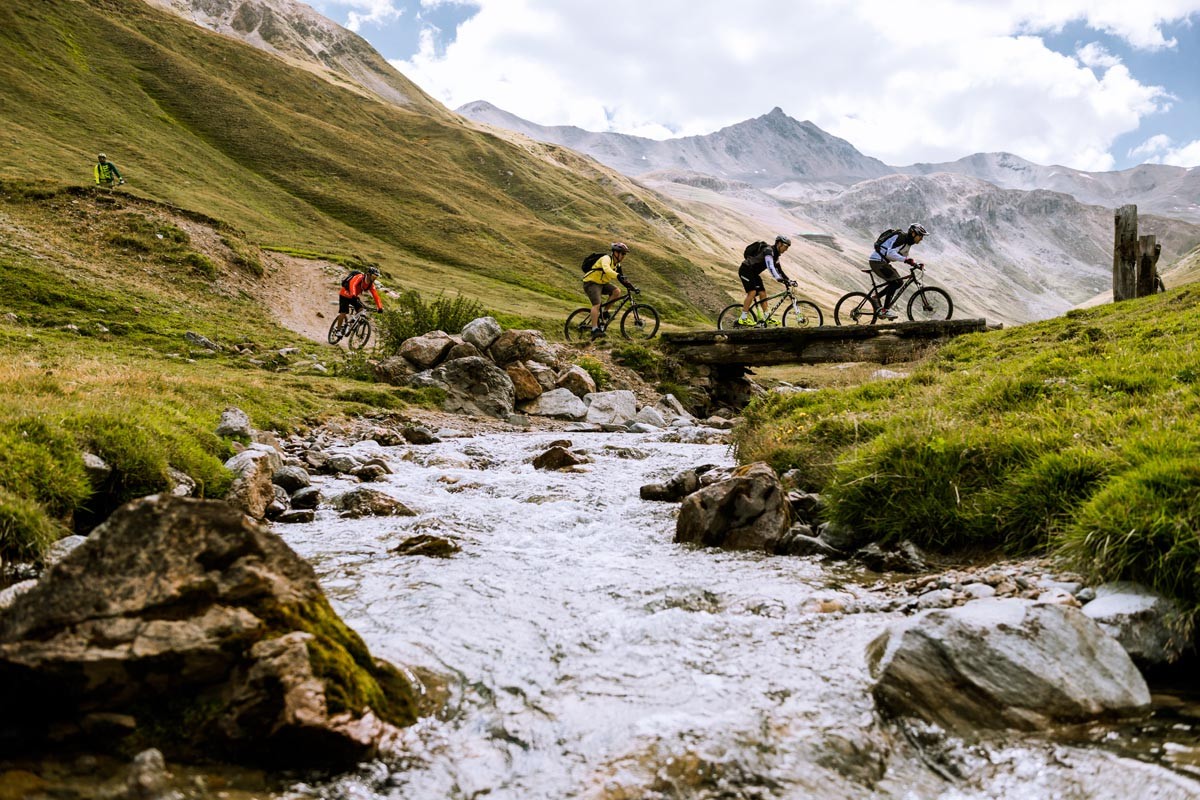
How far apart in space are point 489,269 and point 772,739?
3083 inches

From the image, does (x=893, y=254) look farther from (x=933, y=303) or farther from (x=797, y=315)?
(x=797, y=315)

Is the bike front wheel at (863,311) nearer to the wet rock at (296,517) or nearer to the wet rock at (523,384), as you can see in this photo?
the wet rock at (523,384)

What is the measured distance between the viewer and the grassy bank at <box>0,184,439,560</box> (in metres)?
8.34

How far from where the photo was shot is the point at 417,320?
93.2ft

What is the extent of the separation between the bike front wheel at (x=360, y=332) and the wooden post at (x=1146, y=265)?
1128 inches

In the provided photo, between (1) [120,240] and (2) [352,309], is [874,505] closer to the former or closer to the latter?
(2) [352,309]

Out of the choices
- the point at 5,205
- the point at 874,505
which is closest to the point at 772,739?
the point at 874,505

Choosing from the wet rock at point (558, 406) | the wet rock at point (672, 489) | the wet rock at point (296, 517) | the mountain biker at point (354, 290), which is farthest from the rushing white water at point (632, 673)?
the mountain biker at point (354, 290)

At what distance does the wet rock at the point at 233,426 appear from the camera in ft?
40.4

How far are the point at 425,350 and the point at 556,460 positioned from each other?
1208 centimetres

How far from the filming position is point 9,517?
6.88m

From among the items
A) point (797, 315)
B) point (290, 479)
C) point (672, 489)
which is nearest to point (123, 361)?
point (290, 479)

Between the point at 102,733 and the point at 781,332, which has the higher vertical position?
the point at 781,332

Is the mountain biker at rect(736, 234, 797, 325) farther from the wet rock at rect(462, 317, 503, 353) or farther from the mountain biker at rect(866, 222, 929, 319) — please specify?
the wet rock at rect(462, 317, 503, 353)
